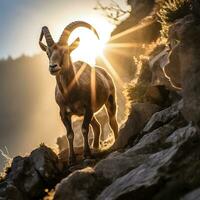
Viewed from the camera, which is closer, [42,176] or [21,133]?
[42,176]

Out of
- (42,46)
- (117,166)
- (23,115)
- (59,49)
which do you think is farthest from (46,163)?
(23,115)

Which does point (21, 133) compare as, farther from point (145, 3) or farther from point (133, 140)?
point (133, 140)

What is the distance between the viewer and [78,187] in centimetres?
1440

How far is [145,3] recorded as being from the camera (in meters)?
44.1

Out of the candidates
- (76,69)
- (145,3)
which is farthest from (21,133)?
(76,69)

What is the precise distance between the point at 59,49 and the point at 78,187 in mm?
6590

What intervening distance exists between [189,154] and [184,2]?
8.69 m

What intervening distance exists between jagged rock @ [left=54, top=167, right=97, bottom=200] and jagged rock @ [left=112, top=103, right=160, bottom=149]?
497 centimetres

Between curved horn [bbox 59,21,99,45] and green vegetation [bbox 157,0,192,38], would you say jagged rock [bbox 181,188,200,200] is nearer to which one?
green vegetation [bbox 157,0,192,38]

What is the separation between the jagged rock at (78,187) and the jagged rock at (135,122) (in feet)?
16.3

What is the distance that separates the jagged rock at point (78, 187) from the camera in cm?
1421

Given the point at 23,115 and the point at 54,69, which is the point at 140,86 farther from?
the point at 23,115

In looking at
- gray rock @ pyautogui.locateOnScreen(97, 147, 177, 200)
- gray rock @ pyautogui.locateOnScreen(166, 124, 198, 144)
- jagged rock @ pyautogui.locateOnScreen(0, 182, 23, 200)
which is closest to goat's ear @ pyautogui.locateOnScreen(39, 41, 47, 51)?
jagged rock @ pyautogui.locateOnScreen(0, 182, 23, 200)

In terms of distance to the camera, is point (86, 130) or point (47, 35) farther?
point (86, 130)
